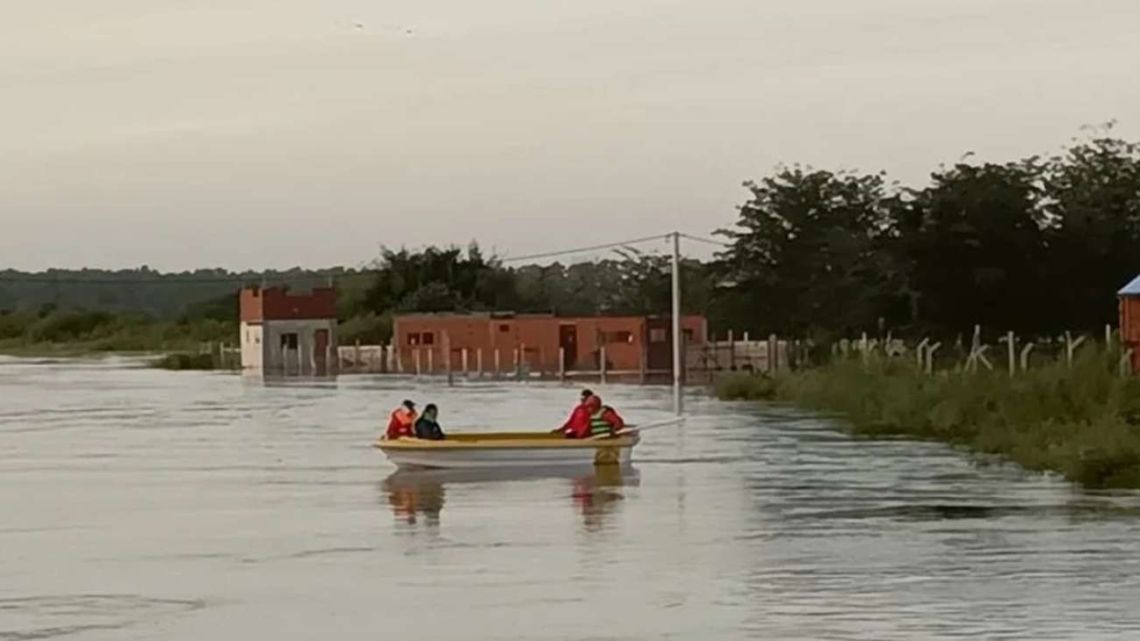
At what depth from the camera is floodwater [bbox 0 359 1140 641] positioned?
17.6 m

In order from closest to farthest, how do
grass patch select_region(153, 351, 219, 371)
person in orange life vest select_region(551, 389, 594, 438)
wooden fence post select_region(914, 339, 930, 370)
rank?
1. person in orange life vest select_region(551, 389, 594, 438)
2. wooden fence post select_region(914, 339, 930, 370)
3. grass patch select_region(153, 351, 219, 371)

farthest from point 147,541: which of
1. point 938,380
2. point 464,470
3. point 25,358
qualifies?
point 25,358

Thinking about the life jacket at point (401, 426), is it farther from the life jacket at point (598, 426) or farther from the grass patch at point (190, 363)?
the grass patch at point (190, 363)

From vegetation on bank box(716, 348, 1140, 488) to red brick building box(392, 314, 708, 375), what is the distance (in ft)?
96.2

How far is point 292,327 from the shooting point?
103 m

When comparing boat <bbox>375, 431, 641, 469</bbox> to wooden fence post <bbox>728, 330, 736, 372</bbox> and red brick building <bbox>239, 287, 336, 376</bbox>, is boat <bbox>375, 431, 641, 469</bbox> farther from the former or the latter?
red brick building <bbox>239, 287, 336, 376</bbox>

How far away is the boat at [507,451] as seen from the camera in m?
33.4

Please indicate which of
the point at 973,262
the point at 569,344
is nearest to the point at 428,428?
the point at 973,262

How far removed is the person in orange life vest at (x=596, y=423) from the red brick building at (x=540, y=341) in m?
47.7

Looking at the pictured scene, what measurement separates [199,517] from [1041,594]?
38.4 ft

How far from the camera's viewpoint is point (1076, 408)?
1437 inches

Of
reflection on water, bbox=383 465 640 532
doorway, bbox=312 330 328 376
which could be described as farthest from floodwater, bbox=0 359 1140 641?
doorway, bbox=312 330 328 376

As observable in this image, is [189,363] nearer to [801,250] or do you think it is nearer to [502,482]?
[801,250]

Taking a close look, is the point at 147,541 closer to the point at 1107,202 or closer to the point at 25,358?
the point at 1107,202
